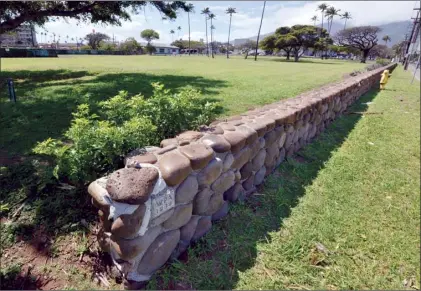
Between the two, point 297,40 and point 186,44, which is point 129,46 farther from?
point 297,40

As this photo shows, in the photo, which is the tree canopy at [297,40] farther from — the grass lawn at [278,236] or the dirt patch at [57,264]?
the dirt patch at [57,264]

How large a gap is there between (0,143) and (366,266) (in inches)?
174

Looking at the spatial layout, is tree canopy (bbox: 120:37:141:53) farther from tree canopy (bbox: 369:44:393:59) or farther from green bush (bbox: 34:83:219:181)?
green bush (bbox: 34:83:219:181)

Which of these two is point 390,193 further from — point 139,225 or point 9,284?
point 9,284

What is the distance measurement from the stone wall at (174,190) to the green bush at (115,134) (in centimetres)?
18

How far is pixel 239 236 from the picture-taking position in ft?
7.25

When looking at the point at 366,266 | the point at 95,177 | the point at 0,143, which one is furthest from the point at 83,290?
the point at 0,143

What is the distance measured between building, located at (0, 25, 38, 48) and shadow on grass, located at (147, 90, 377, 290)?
48.9 ft

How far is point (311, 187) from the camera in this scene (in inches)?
119

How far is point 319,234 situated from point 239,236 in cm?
67

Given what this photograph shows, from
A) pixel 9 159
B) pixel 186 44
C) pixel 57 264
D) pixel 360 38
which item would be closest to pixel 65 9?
pixel 9 159

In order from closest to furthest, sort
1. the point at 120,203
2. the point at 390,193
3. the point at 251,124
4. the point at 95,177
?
1. the point at 120,203
2. the point at 95,177
3. the point at 251,124
4. the point at 390,193

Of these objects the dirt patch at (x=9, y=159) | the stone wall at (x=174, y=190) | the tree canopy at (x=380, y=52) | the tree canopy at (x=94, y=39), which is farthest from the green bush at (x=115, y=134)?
the tree canopy at (x=94, y=39)

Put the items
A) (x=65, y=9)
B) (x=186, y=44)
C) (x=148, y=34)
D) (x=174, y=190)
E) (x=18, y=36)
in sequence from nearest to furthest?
(x=174, y=190), (x=65, y=9), (x=18, y=36), (x=148, y=34), (x=186, y=44)
